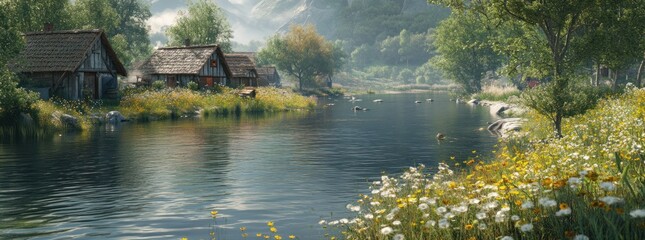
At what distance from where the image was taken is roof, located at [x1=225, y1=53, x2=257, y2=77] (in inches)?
3565

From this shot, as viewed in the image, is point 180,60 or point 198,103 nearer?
point 198,103

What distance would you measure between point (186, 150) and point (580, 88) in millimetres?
16011

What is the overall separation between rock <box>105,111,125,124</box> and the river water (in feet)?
16.6

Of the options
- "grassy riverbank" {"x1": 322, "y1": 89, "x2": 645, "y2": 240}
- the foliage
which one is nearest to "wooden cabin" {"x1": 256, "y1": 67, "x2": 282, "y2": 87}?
the foliage

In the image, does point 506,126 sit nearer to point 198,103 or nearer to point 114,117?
point 114,117

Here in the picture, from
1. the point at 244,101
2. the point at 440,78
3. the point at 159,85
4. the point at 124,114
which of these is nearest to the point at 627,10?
the point at 124,114

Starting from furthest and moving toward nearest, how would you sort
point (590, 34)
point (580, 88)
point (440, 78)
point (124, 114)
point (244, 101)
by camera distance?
point (440, 78) < point (244, 101) < point (124, 114) < point (590, 34) < point (580, 88)

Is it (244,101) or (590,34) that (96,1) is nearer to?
(244,101)

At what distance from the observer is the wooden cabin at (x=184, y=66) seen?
2726 inches

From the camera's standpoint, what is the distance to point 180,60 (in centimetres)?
7081

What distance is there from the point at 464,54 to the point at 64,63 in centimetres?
5728

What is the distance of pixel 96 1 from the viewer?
7431 cm

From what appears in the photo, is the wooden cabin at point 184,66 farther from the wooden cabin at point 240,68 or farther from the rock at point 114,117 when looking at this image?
the rock at point 114,117

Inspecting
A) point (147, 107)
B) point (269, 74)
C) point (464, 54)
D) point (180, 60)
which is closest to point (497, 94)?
point (464, 54)
